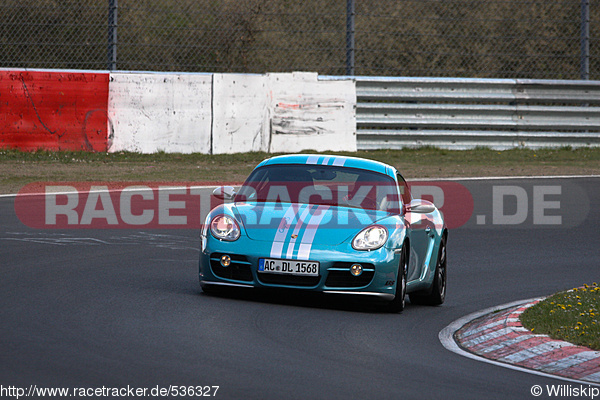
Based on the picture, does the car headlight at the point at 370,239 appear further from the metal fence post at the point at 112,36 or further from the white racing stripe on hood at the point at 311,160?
the metal fence post at the point at 112,36

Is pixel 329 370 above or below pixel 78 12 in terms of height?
below

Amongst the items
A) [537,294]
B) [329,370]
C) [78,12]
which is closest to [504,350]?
[329,370]

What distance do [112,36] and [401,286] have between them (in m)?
14.5

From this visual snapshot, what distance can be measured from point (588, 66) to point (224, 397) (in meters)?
20.8

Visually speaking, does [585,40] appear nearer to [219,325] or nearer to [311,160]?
[311,160]

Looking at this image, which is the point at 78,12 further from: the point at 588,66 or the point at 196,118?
the point at 588,66

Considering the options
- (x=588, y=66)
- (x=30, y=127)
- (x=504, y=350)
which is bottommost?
(x=504, y=350)

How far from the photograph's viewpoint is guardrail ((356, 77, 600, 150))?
23281 millimetres

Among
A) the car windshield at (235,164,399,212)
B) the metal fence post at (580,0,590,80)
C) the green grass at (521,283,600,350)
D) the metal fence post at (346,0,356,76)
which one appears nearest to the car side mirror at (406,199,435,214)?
the car windshield at (235,164,399,212)

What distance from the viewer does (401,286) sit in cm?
864

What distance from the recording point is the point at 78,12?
74.0 ft

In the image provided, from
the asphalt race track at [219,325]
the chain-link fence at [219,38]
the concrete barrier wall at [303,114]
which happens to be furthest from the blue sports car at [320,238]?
the chain-link fence at [219,38]

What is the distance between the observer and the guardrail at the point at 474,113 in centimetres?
2328

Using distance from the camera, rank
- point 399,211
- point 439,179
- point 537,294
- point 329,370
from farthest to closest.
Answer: point 439,179 < point 537,294 < point 399,211 < point 329,370
